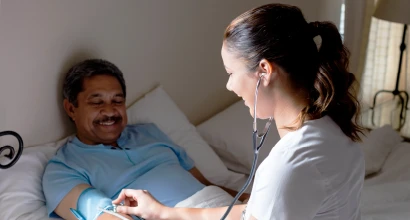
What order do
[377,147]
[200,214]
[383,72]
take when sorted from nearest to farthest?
[200,214]
[377,147]
[383,72]

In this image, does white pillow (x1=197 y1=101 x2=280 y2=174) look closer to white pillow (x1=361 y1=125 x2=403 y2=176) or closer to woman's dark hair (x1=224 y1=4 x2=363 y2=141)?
white pillow (x1=361 y1=125 x2=403 y2=176)

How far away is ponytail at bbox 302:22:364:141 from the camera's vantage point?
1.12m

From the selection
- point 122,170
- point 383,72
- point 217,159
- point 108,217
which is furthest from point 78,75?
point 383,72

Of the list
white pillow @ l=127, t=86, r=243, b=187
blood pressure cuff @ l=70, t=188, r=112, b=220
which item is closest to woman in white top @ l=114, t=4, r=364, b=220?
blood pressure cuff @ l=70, t=188, r=112, b=220

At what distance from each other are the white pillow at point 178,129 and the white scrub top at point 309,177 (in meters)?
1.02

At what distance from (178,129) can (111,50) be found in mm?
440

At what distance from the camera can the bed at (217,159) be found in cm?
167

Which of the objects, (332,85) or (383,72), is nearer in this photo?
(332,85)

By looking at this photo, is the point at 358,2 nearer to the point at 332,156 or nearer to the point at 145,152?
the point at 145,152

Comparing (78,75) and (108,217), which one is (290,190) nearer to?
(108,217)

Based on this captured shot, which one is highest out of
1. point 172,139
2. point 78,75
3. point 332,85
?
point 332,85

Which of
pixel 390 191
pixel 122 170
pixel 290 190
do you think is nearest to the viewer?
pixel 290 190

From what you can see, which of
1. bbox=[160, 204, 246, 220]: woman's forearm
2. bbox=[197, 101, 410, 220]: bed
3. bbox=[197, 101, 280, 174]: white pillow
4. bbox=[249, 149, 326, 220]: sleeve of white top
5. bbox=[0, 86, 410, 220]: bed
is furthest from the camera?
bbox=[197, 101, 280, 174]: white pillow

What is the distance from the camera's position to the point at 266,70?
112 cm
